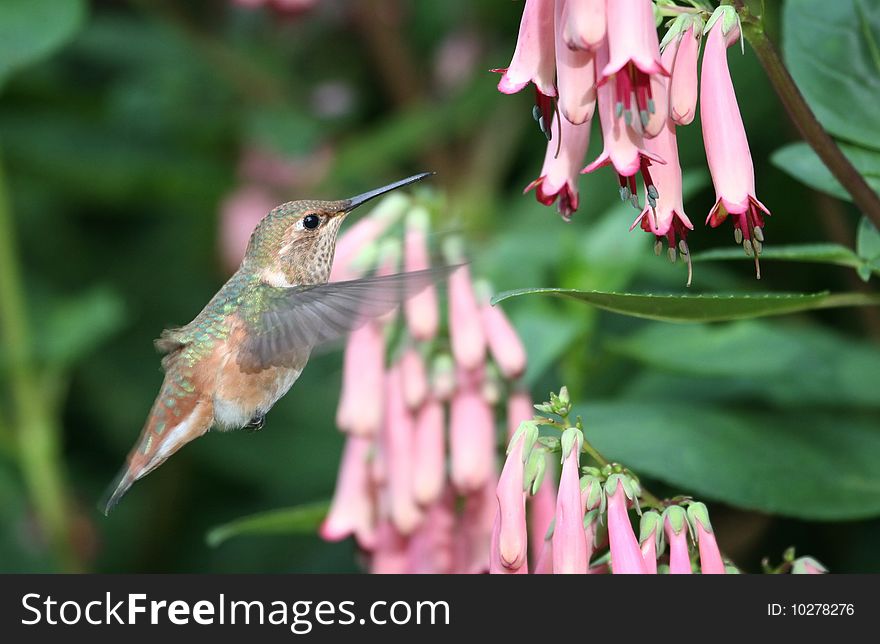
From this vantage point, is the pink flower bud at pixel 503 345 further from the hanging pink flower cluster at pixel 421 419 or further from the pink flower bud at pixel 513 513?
the pink flower bud at pixel 513 513

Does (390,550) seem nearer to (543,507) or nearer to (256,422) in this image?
(543,507)

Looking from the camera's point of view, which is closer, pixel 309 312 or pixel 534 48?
pixel 534 48

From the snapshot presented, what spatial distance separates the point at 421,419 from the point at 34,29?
1.16m

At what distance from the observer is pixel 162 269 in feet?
16.8

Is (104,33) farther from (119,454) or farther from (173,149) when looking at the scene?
(119,454)

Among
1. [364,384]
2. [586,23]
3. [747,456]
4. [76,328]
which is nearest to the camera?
[586,23]

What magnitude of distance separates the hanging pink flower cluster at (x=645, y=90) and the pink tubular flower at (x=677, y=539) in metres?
0.35

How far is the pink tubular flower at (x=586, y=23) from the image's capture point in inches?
57.7

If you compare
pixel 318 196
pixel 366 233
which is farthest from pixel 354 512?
pixel 318 196

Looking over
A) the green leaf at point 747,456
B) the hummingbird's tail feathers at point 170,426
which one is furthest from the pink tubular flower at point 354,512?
the green leaf at point 747,456

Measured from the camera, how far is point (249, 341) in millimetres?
2160

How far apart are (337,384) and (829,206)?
2092mm

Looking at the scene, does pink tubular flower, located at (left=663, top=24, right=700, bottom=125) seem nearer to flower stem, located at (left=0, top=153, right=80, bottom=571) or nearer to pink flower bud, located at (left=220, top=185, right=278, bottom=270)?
flower stem, located at (left=0, top=153, right=80, bottom=571)

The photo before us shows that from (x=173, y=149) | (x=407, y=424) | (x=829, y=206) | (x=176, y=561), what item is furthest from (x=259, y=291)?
(x=173, y=149)
